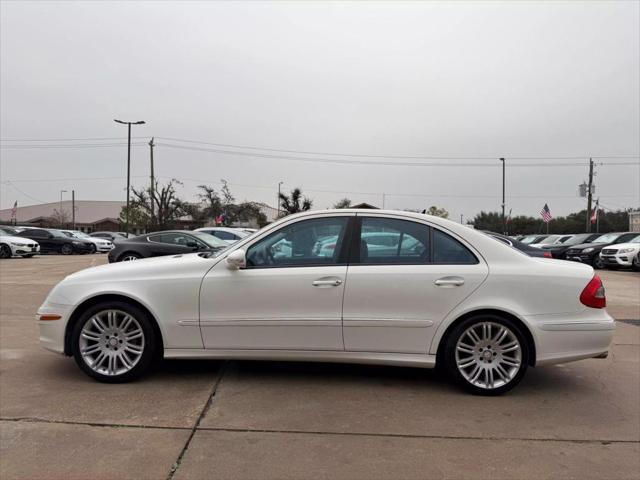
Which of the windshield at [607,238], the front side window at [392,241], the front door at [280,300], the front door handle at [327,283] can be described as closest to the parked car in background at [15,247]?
the front door at [280,300]

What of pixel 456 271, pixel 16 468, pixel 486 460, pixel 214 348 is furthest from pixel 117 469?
pixel 456 271

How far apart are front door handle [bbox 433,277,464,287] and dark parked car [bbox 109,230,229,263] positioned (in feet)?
34.7

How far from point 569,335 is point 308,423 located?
2216 millimetres

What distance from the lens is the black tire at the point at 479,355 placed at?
4043 millimetres

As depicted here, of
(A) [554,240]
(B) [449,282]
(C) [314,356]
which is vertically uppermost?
(A) [554,240]

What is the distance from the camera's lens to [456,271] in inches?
161

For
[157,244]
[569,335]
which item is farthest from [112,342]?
[157,244]

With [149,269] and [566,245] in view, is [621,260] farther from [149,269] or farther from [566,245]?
[149,269]

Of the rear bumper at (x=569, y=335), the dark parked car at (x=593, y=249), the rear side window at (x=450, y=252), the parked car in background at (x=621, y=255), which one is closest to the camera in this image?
the rear bumper at (x=569, y=335)

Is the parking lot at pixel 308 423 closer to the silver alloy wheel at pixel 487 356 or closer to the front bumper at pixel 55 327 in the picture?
the silver alloy wheel at pixel 487 356

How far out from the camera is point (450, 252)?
13.7 ft

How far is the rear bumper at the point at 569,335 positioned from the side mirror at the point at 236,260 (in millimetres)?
2354

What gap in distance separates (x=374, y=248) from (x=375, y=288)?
364 millimetres

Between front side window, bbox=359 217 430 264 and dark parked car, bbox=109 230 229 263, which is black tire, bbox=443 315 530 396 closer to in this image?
front side window, bbox=359 217 430 264
